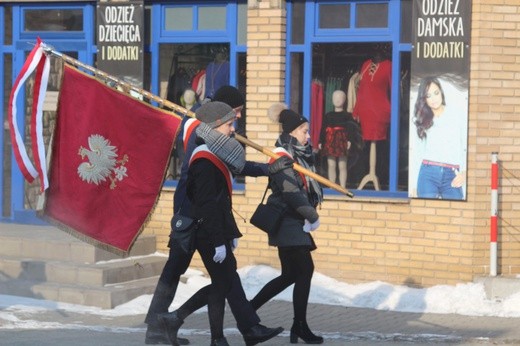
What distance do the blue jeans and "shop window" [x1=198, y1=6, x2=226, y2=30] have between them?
3.01m

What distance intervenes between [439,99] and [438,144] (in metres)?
0.46

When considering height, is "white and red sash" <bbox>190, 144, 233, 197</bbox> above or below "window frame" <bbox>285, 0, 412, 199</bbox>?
below

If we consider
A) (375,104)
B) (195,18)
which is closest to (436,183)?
(375,104)

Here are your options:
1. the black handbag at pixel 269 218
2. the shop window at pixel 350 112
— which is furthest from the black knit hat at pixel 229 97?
the shop window at pixel 350 112

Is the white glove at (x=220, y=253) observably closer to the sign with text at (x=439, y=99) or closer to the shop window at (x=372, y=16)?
the sign with text at (x=439, y=99)

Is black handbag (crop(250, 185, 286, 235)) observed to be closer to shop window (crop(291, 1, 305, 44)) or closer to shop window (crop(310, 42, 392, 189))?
shop window (crop(310, 42, 392, 189))

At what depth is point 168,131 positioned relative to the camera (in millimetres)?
10594

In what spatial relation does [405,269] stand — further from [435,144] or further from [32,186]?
[32,186]

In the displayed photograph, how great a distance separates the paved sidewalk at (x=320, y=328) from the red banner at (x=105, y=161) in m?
0.88

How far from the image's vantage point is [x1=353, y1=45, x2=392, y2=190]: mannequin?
46.0 feet

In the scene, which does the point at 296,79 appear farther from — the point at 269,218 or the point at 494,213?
the point at 269,218

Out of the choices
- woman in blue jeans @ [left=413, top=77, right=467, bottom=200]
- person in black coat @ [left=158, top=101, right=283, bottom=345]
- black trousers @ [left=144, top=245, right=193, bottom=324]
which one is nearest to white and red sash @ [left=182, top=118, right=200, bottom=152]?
person in black coat @ [left=158, top=101, right=283, bottom=345]

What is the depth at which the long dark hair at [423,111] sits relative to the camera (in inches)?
527

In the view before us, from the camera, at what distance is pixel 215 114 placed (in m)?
9.69
